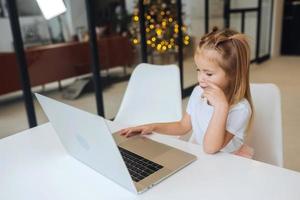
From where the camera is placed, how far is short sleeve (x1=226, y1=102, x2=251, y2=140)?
110 cm

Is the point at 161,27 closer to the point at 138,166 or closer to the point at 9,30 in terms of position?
the point at 9,30

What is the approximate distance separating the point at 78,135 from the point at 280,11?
6.88 meters

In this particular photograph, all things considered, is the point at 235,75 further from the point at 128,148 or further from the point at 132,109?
the point at 132,109

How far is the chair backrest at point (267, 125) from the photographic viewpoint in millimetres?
1271

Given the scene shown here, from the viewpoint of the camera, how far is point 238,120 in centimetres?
111

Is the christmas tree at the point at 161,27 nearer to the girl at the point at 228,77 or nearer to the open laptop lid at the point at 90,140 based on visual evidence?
the girl at the point at 228,77

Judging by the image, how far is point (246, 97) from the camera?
3.84 feet

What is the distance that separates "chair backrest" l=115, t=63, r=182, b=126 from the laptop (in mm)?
593

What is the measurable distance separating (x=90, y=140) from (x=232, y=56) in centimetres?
62

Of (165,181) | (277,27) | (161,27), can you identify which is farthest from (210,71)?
(277,27)

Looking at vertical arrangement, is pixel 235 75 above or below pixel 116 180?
above

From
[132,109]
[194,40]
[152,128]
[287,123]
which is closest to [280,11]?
[194,40]

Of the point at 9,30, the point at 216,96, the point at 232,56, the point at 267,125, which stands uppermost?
the point at 9,30

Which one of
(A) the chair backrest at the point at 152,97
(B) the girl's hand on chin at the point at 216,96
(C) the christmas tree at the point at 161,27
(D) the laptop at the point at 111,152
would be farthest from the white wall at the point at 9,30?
(B) the girl's hand on chin at the point at 216,96
